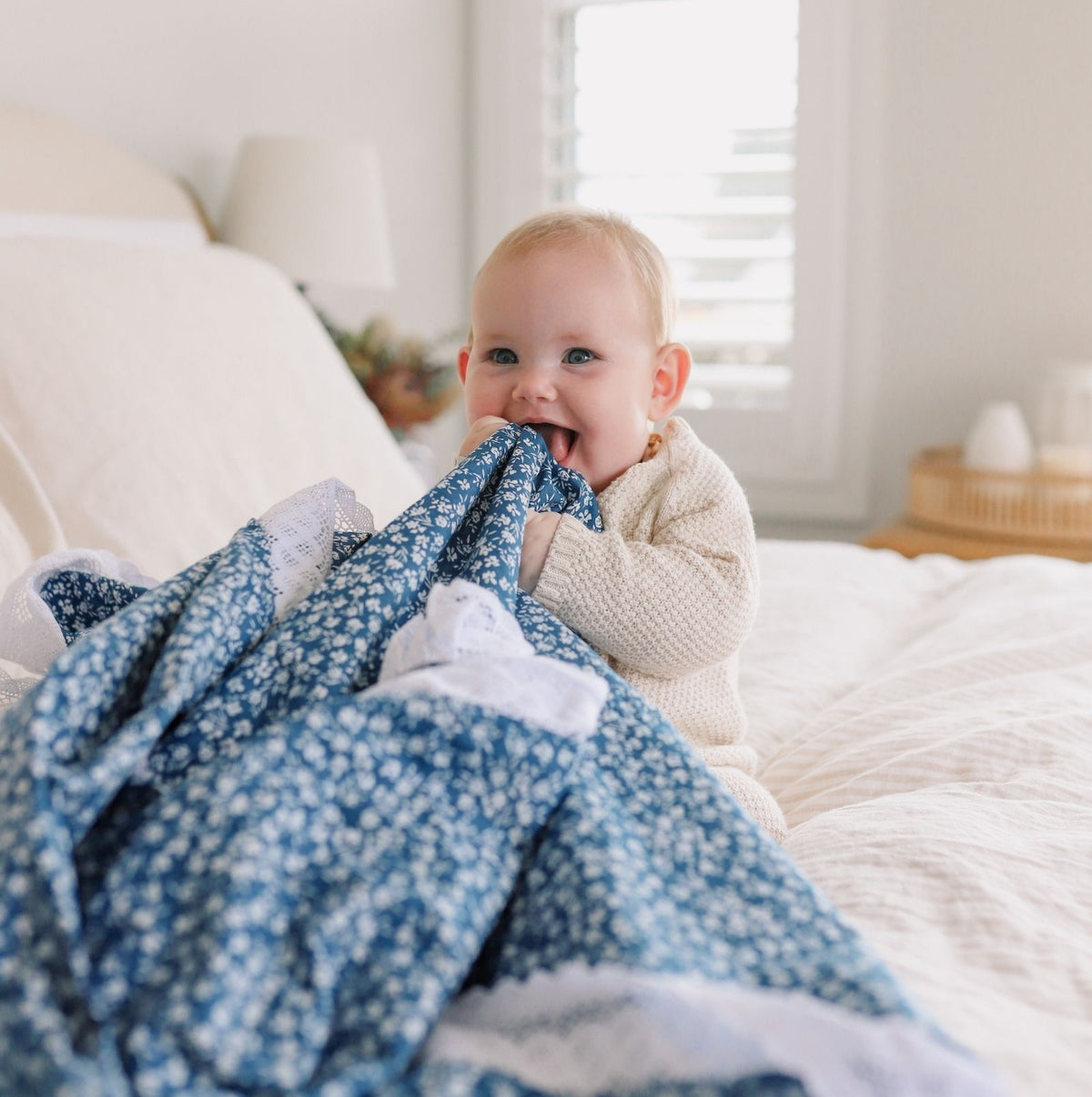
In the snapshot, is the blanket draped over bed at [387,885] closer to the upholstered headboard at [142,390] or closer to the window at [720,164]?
the upholstered headboard at [142,390]

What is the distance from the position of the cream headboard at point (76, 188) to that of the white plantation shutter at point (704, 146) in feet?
5.33

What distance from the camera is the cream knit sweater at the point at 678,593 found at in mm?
901

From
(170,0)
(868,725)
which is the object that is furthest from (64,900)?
(170,0)

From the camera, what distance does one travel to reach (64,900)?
525mm

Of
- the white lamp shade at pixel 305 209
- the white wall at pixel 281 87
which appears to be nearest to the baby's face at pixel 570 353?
the white wall at pixel 281 87

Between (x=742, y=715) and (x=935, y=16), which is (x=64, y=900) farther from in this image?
(x=935, y=16)

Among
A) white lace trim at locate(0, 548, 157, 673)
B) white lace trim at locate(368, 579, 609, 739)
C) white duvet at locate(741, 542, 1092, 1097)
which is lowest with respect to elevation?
white duvet at locate(741, 542, 1092, 1097)

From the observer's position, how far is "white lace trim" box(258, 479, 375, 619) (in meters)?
0.79

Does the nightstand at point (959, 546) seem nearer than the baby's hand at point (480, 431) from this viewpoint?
No

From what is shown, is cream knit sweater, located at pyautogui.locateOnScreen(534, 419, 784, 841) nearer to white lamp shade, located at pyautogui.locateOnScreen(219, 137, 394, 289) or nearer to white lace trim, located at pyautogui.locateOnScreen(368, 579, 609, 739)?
white lace trim, located at pyautogui.locateOnScreen(368, 579, 609, 739)

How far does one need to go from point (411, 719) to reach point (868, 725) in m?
0.68

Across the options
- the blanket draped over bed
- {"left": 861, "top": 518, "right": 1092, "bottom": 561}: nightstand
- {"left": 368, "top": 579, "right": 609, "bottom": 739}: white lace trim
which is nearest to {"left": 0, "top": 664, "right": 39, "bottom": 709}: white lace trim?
the blanket draped over bed

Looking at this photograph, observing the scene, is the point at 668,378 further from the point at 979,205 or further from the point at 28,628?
the point at 979,205

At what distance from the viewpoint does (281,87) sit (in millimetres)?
2545
